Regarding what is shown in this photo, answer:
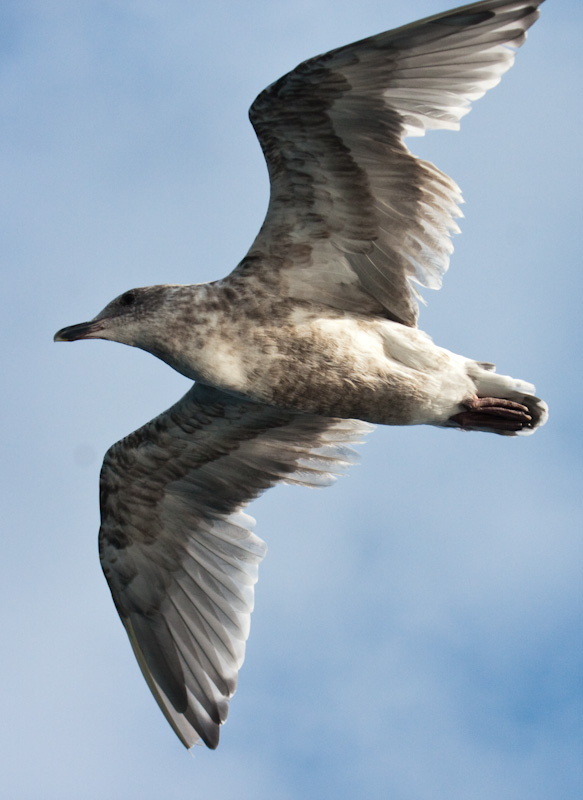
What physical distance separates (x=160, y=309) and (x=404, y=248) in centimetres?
198

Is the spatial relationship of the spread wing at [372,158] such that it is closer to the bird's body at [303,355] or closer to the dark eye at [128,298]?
the bird's body at [303,355]

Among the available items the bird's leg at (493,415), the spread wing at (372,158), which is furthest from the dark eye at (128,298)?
the bird's leg at (493,415)

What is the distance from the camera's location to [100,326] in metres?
9.55

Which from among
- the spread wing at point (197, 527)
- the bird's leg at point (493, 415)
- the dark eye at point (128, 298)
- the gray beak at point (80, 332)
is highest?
the dark eye at point (128, 298)

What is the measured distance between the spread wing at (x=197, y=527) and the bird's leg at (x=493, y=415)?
137cm

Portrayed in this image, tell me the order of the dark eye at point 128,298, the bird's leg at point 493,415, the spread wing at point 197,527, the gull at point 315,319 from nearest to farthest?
1. the gull at point 315,319
2. the bird's leg at point 493,415
3. the dark eye at point 128,298
4. the spread wing at point 197,527

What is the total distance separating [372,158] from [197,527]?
378cm

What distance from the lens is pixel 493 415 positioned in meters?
9.45

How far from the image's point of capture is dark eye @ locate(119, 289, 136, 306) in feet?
31.2

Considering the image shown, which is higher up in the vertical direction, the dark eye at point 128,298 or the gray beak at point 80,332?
the dark eye at point 128,298

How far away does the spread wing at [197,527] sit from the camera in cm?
1020

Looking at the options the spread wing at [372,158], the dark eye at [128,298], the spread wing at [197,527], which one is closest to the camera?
the spread wing at [372,158]

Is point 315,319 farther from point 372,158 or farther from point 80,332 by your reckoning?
point 80,332

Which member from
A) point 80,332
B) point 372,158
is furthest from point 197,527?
point 372,158
